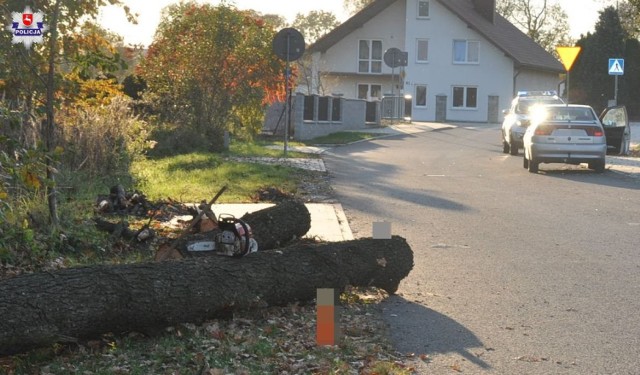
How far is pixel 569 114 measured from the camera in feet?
80.1

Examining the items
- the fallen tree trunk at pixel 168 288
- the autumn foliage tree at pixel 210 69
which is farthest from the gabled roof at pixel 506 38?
the fallen tree trunk at pixel 168 288

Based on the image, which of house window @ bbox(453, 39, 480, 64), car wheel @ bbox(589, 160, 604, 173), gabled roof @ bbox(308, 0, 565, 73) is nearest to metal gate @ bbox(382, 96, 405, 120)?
house window @ bbox(453, 39, 480, 64)

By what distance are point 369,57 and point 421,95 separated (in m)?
4.43

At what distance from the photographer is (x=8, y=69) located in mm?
11586

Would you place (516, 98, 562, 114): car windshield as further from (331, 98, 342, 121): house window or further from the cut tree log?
the cut tree log

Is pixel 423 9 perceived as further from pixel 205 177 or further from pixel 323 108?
pixel 205 177

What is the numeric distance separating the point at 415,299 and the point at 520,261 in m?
2.44

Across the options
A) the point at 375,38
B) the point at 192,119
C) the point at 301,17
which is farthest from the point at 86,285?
the point at 301,17

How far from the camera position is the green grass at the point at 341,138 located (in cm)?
3509

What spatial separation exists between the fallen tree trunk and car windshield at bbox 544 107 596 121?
15.8 m

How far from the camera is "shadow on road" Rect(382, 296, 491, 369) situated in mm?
7402

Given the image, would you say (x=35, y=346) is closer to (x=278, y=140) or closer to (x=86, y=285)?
(x=86, y=285)

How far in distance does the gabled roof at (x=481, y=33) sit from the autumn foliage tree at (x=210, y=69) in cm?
3659

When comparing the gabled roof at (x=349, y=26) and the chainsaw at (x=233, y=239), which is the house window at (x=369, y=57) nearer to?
the gabled roof at (x=349, y=26)
